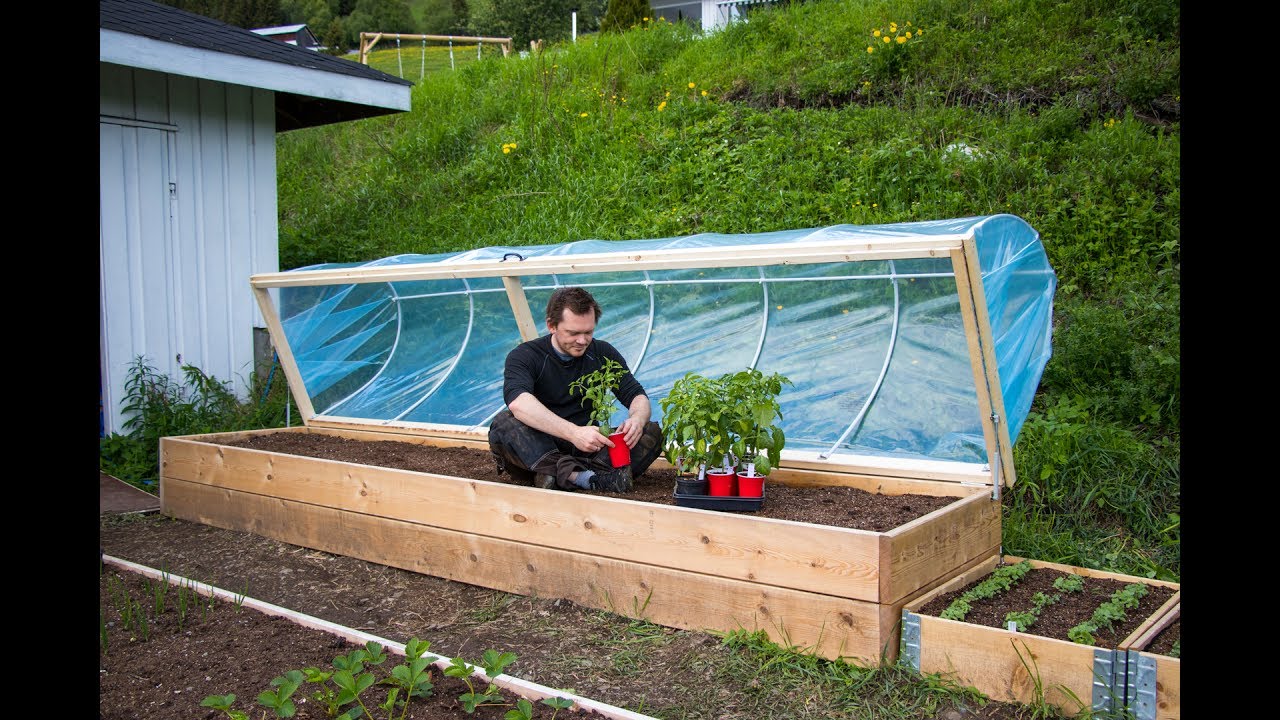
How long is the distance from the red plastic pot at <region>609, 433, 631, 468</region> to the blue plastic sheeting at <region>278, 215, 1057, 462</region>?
2.98ft

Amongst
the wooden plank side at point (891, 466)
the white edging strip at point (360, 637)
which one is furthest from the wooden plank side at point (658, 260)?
the white edging strip at point (360, 637)

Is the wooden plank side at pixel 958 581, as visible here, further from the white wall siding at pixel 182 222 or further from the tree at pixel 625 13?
the tree at pixel 625 13

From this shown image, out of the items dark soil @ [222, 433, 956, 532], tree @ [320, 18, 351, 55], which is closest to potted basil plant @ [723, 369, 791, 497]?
dark soil @ [222, 433, 956, 532]

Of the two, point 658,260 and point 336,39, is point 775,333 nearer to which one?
point 658,260

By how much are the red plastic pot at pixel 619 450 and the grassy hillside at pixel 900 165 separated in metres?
1.82

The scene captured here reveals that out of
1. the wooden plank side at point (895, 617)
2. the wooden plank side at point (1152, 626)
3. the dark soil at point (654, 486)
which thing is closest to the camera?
the wooden plank side at point (1152, 626)

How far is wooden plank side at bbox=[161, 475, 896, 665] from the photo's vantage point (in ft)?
10.4

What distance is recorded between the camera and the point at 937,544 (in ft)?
11.1

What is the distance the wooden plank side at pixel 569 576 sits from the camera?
10.4 ft

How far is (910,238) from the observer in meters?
3.45

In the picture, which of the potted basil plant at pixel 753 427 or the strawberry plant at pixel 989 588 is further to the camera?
the potted basil plant at pixel 753 427

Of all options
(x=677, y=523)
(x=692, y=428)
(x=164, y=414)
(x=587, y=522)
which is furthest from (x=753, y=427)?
(x=164, y=414)

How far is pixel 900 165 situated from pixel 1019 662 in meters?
5.29
